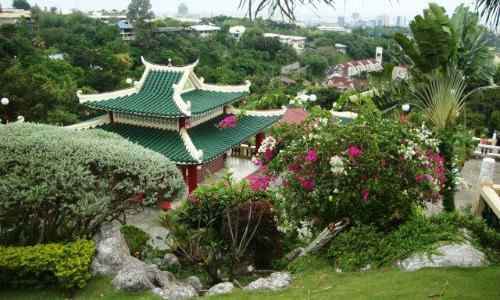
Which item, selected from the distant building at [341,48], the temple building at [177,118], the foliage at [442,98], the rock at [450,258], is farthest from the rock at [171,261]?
the distant building at [341,48]

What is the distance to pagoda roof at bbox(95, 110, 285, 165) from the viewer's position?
11852mm

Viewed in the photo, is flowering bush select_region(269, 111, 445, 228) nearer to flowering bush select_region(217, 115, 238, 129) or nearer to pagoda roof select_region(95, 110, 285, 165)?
flowering bush select_region(217, 115, 238, 129)

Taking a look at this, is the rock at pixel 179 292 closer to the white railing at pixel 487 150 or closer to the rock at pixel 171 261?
the rock at pixel 171 261

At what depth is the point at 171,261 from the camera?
817 centimetres

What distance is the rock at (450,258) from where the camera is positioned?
546cm

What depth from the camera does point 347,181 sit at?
6383 mm

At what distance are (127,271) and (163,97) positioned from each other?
7505 millimetres

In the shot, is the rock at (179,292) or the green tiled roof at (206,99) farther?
the green tiled roof at (206,99)

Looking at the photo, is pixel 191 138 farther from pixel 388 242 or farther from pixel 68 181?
pixel 388 242

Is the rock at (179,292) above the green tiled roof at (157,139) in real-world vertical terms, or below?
below

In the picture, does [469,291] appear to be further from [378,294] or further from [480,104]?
[480,104]

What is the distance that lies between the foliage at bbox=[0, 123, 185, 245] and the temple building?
4332 millimetres

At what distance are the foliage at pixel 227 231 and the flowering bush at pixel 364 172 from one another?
3.88 feet

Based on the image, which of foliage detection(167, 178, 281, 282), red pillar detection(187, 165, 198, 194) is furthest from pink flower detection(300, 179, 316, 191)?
red pillar detection(187, 165, 198, 194)
